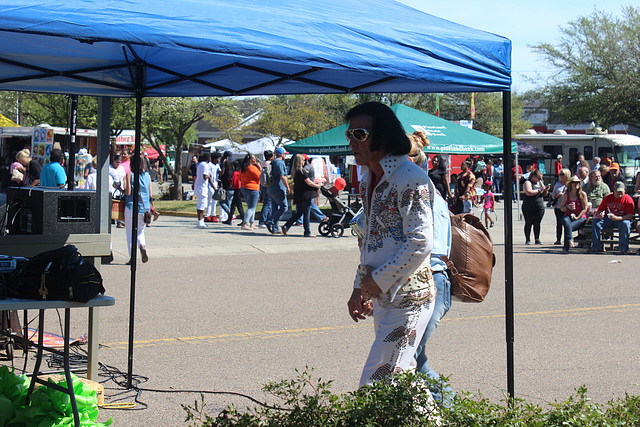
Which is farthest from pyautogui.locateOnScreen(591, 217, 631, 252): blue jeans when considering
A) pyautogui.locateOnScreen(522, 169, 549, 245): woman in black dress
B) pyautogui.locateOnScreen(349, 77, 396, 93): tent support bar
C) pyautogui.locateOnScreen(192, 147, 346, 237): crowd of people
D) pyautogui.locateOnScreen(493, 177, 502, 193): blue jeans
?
pyautogui.locateOnScreen(493, 177, 502, 193): blue jeans

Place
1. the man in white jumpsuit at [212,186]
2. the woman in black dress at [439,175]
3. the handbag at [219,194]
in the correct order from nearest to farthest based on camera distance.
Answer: the woman in black dress at [439,175] < the handbag at [219,194] < the man in white jumpsuit at [212,186]

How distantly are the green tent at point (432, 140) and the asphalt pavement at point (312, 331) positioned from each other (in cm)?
604

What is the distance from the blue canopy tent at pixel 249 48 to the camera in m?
3.17

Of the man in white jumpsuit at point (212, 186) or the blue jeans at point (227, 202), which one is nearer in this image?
the man in white jumpsuit at point (212, 186)

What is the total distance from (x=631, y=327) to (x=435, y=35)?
5344 millimetres

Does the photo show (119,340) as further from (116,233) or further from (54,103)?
(54,103)

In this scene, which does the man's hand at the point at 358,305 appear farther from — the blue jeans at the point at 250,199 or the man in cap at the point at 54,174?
the blue jeans at the point at 250,199

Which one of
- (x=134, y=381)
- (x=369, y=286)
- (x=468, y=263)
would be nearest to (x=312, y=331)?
(x=134, y=381)

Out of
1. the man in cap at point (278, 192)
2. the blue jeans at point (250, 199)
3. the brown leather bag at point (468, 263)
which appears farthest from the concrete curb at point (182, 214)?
the brown leather bag at point (468, 263)

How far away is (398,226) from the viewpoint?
136 inches

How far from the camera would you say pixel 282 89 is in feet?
18.0

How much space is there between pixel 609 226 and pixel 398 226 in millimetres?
12691

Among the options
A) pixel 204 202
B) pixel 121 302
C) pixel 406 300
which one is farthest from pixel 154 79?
pixel 204 202

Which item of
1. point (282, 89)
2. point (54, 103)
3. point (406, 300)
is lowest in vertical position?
point (406, 300)
